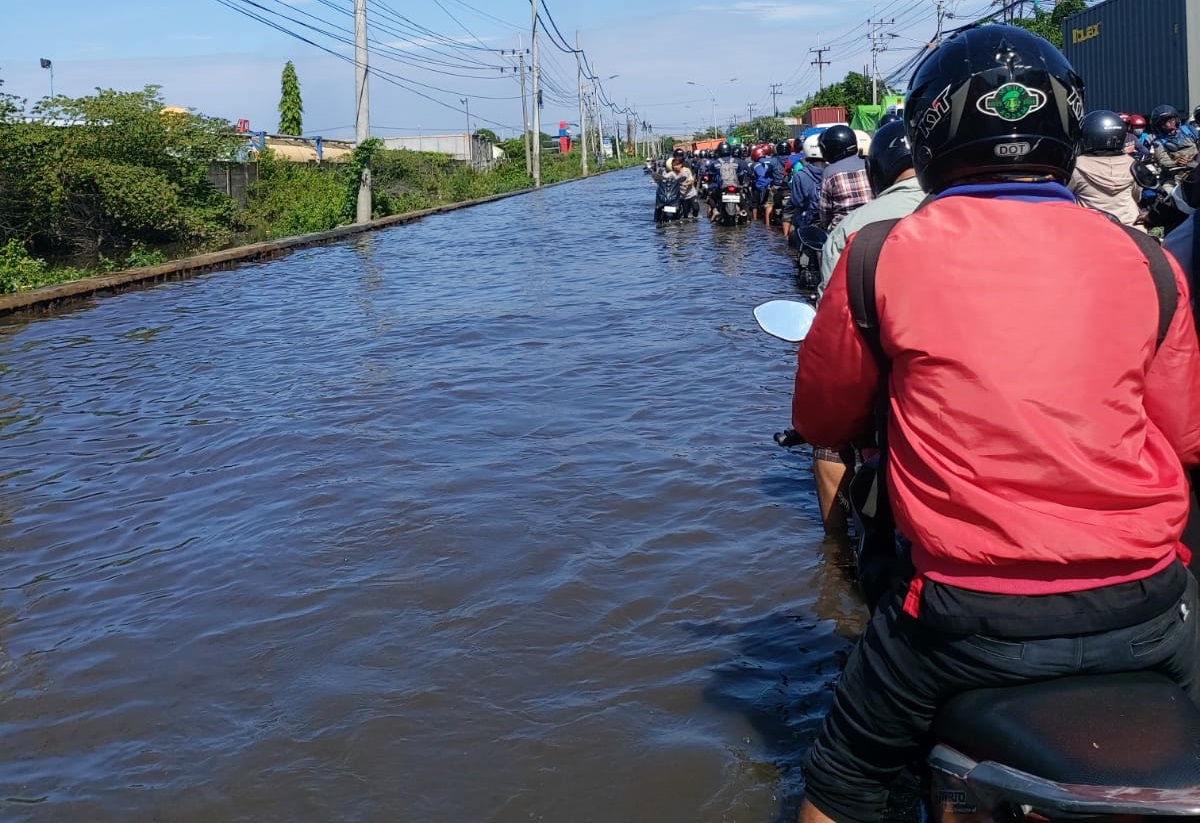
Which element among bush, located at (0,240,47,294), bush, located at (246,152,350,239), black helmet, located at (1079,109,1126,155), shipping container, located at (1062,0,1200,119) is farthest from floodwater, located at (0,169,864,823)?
bush, located at (246,152,350,239)

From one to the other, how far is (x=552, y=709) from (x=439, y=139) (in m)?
85.1

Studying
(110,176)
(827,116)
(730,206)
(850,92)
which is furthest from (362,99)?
(850,92)

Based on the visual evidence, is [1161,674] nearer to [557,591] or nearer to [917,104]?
[917,104]

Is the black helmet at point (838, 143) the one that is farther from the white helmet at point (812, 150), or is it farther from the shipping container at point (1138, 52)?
the shipping container at point (1138, 52)

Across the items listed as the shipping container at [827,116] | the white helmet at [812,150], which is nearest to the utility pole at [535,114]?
the shipping container at [827,116]

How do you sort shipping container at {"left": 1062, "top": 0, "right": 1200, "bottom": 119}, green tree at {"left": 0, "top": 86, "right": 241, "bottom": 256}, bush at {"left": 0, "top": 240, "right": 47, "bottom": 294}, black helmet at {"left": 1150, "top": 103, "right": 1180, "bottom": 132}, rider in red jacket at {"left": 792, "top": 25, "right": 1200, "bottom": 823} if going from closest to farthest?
rider in red jacket at {"left": 792, "top": 25, "right": 1200, "bottom": 823}, black helmet at {"left": 1150, "top": 103, "right": 1180, "bottom": 132}, bush at {"left": 0, "top": 240, "right": 47, "bottom": 294}, shipping container at {"left": 1062, "top": 0, "right": 1200, "bottom": 119}, green tree at {"left": 0, "top": 86, "right": 241, "bottom": 256}

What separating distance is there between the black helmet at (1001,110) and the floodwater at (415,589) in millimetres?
1776

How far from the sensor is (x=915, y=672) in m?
1.87

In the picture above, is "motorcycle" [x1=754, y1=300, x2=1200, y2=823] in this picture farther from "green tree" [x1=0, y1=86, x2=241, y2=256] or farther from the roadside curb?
"green tree" [x1=0, y1=86, x2=241, y2=256]

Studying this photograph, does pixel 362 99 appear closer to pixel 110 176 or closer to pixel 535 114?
pixel 110 176

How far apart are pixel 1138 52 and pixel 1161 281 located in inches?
920

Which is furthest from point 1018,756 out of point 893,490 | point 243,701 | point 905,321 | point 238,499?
point 238,499

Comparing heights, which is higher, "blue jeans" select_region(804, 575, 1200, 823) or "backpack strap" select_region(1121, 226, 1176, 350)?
"backpack strap" select_region(1121, 226, 1176, 350)

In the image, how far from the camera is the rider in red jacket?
1.77 metres
